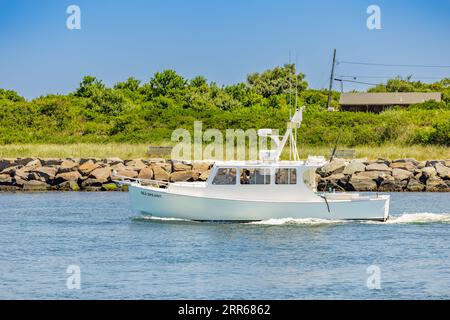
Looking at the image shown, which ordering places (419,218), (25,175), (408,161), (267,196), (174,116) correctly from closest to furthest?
(267,196) → (419,218) → (25,175) → (408,161) → (174,116)

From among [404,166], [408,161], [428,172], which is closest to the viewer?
[428,172]

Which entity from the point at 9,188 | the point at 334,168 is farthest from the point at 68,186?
the point at 334,168

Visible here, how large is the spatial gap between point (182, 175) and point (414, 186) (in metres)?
9.86

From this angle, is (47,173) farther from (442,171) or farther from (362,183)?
(442,171)

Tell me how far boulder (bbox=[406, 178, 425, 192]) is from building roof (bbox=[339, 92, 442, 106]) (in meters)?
41.5

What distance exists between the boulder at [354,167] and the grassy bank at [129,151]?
16.1 ft

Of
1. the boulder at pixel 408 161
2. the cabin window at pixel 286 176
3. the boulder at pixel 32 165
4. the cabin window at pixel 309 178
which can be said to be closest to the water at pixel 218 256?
the cabin window at pixel 309 178

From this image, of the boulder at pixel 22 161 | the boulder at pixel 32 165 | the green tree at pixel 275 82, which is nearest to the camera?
the boulder at pixel 32 165

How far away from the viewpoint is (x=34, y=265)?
Answer: 23922mm

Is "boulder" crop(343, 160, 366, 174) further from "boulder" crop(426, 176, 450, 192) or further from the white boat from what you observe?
the white boat

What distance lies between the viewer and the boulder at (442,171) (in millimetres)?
44938

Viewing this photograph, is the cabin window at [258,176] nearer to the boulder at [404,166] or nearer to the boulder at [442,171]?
the boulder at [404,166]

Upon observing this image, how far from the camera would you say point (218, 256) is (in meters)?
24.9
